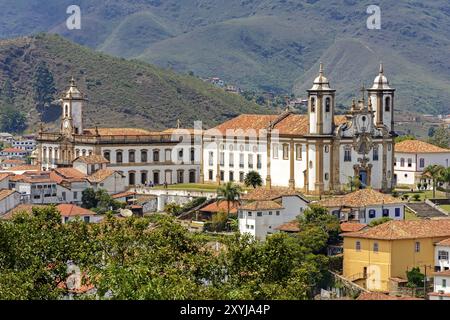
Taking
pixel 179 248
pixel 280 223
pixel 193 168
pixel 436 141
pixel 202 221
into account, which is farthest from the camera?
pixel 436 141

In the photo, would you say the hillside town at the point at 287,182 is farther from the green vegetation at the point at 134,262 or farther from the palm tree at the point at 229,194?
the green vegetation at the point at 134,262

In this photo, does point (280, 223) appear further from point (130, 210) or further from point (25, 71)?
point (25, 71)

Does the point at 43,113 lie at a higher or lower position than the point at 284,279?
higher

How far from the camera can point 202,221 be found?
76.1 meters

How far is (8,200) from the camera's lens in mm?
80938

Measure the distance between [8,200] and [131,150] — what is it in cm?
1345

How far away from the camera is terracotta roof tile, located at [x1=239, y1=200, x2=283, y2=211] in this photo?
6962cm

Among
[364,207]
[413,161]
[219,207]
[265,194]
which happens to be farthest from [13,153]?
[364,207]

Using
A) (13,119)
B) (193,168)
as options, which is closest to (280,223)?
(193,168)

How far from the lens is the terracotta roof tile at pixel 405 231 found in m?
59.8

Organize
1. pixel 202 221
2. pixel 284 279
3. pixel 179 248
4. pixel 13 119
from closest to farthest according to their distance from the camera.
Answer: pixel 284 279 < pixel 179 248 < pixel 202 221 < pixel 13 119

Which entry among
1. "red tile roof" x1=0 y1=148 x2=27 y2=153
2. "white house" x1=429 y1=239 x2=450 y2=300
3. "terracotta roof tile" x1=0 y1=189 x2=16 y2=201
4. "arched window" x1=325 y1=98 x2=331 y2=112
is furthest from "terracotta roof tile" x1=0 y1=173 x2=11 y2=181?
"red tile roof" x1=0 y1=148 x2=27 y2=153

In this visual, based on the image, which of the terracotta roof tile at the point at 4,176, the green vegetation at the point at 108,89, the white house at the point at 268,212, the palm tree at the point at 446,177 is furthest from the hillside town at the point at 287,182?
the green vegetation at the point at 108,89
